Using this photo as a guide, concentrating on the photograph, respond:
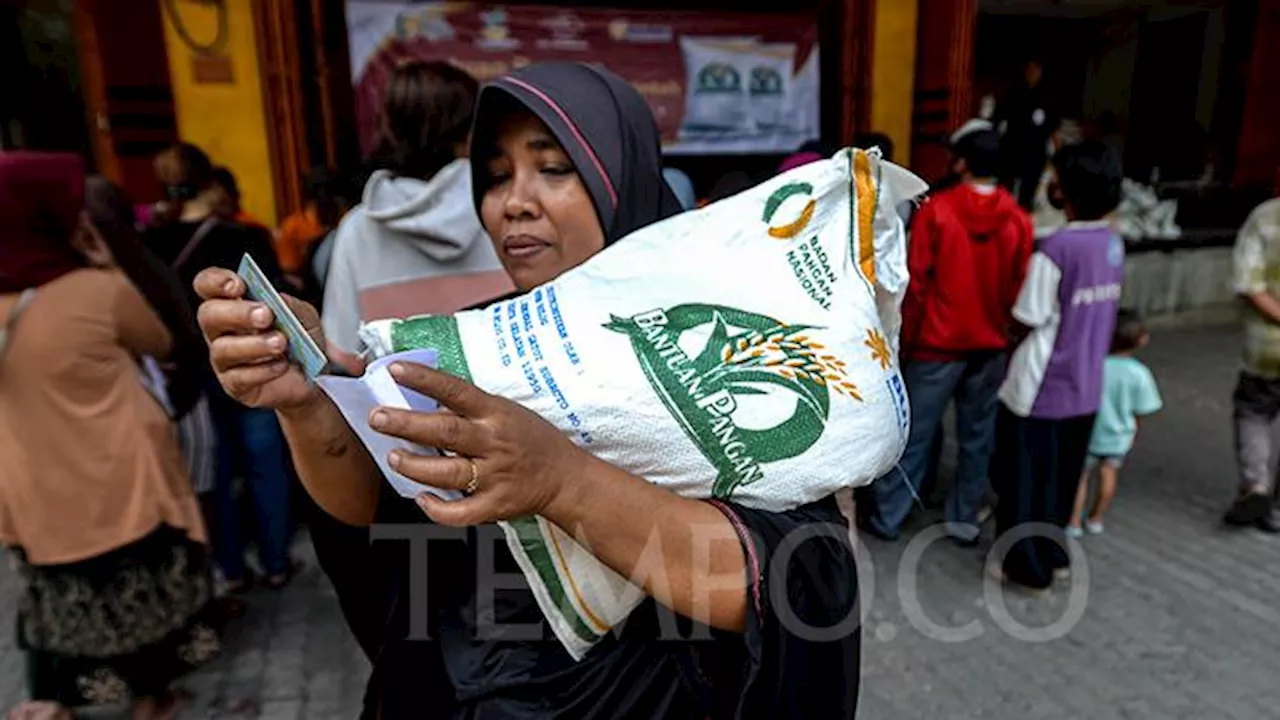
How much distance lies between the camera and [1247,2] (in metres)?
8.99

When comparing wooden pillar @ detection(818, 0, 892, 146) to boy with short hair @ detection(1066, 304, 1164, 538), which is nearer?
boy with short hair @ detection(1066, 304, 1164, 538)

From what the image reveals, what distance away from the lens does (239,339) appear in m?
0.82

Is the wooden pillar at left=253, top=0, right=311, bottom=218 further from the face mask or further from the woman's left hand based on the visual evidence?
the woman's left hand

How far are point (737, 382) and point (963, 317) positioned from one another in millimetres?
2924

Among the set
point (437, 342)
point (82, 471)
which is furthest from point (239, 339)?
point (82, 471)

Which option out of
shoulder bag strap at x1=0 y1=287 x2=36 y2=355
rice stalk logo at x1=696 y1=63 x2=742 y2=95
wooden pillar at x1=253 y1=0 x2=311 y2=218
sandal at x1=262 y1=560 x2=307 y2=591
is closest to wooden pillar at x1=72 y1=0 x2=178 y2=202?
wooden pillar at x1=253 y1=0 x2=311 y2=218

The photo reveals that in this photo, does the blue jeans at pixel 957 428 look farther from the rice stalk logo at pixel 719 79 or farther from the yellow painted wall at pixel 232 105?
the rice stalk logo at pixel 719 79

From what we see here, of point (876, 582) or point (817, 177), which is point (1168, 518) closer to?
point (876, 582)

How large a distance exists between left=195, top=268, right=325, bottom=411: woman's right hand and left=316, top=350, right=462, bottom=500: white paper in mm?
106

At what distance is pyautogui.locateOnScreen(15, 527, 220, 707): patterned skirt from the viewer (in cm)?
236

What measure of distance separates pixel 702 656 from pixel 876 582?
270 centimetres

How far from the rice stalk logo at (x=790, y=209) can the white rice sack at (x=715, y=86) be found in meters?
7.30

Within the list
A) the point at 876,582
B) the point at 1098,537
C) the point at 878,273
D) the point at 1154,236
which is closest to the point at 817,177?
the point at 878,273
